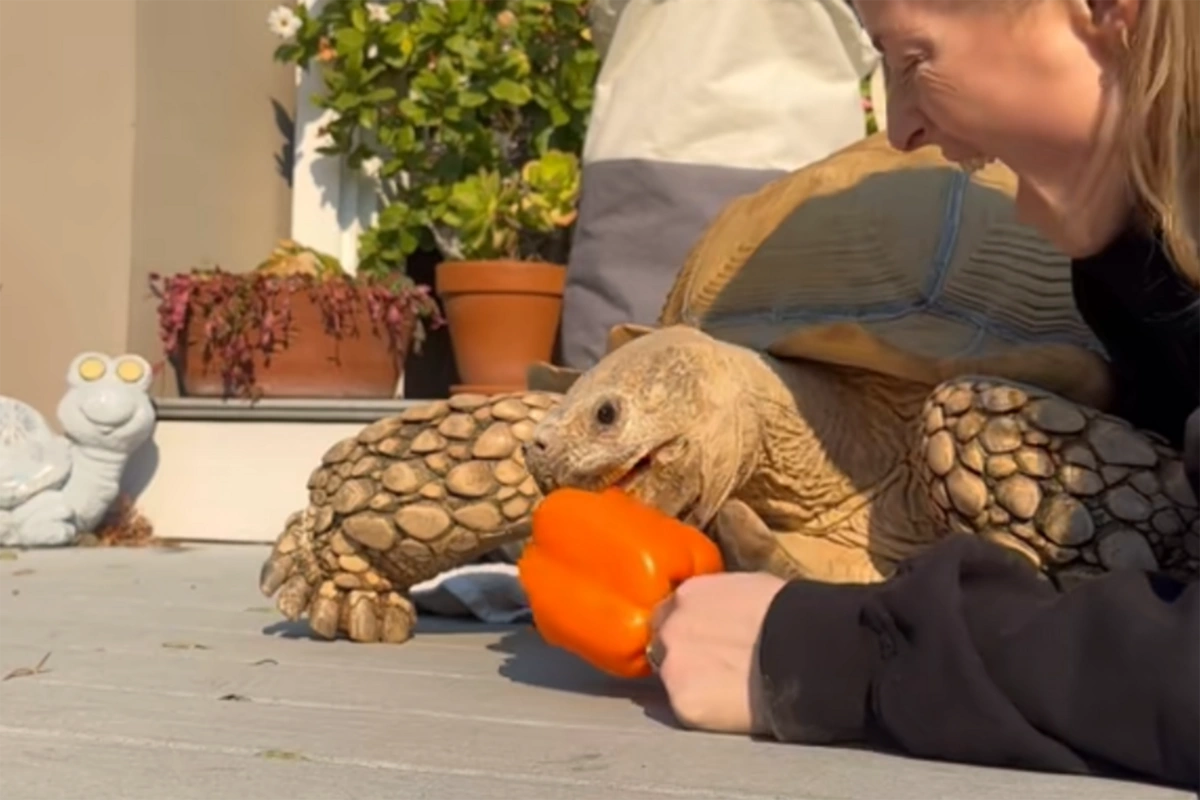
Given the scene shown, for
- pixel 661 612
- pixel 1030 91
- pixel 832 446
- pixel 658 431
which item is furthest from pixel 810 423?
pixel 1030 91

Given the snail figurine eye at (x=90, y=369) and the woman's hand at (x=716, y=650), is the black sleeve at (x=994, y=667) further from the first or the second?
the snail figurine eye at (x=90, y=369)

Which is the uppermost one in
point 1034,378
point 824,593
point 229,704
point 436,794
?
point 1034,378

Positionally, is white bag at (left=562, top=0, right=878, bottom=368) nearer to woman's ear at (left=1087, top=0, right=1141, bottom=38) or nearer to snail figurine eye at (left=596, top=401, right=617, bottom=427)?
snail figurine eye at (left=596, top=401, right=617, bottom=427)

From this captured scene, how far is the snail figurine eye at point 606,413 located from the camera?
5.74ft

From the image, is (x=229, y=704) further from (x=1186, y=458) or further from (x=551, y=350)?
(x=551, y=350)

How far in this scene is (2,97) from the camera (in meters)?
4.16

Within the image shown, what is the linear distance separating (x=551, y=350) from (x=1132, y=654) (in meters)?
3.23

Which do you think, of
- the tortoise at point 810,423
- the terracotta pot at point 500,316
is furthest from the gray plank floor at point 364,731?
the terracotta pot at point 500,316

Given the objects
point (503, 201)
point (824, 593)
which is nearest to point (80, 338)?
point (503, 201)

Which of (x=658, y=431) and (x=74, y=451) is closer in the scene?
(x=658, y=431)

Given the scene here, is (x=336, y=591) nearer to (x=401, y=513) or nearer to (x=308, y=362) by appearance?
(x=401, y=513)

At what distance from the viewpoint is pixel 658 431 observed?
177cm

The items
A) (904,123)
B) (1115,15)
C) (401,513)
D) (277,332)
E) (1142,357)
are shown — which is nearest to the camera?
(1115,15)

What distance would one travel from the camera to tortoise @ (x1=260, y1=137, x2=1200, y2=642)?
1.63 metres
